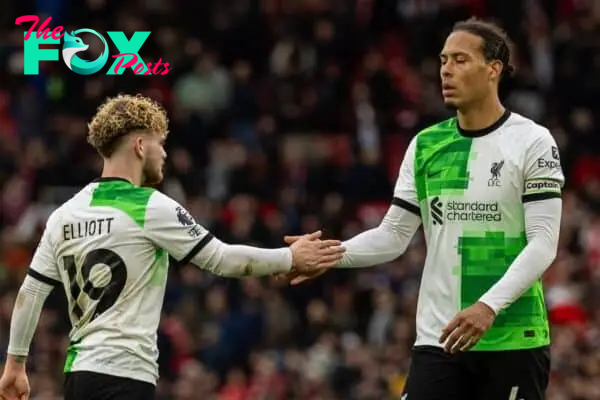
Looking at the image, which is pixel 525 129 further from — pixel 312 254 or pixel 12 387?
pixel 12 387

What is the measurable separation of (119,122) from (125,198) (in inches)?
15.0

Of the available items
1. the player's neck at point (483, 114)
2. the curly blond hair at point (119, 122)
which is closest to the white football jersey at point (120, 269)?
the curly blond hair at point (119, 122)

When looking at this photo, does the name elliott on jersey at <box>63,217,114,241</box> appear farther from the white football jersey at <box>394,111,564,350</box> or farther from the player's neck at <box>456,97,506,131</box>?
the player's neck at <box>456,97,506,131</box>

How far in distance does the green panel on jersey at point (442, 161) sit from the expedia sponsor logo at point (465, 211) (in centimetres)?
6

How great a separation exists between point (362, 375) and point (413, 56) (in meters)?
6.56

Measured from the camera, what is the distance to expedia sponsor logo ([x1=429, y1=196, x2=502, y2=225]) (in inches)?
332

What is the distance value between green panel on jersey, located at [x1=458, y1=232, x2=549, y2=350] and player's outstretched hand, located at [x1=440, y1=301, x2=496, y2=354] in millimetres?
342

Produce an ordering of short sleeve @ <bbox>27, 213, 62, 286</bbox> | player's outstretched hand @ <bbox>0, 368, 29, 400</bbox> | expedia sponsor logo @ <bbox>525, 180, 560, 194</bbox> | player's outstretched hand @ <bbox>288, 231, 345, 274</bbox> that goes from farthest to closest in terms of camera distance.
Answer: player's outstretched hand @ <bbox>288, 231, 345, 274</bbox>
player's outstretched hand @ <bbox>0, 368, 29, 400</bbox>
short sleeve @ <bbox>27, 213, 62, 286</bbox>
expedia sponsor logo @ <bbox>525, 180, 560, 194</bbox>

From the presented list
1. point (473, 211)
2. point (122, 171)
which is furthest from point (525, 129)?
point (122, 171)

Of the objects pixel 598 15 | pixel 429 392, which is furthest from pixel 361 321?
pixel 429 392

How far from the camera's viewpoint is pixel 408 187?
8852mm

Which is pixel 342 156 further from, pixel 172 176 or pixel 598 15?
pixel 598 15

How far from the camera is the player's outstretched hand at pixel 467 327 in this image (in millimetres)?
8008

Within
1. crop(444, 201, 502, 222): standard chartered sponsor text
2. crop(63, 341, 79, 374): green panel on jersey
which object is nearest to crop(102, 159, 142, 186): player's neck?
crop(63, 341, 79, 374): green panel on jersey
